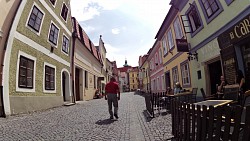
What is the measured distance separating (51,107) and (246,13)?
1169cm

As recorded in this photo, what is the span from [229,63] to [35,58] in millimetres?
10032

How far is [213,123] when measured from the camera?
10.1 ft

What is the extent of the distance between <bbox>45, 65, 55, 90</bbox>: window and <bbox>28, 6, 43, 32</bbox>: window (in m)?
2.64

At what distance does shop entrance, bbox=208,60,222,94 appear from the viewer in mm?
11039

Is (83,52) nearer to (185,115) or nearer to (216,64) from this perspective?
(216,64)

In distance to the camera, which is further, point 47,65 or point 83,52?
point 83,52

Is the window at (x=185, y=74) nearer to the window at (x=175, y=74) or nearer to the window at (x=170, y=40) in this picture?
the window at (x=175, y=74)

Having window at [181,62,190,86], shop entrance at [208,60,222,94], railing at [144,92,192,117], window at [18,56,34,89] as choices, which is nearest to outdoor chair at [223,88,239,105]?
railing at [144,92,192,117]

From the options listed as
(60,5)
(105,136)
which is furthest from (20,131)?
(60,5)

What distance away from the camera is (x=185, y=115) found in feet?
13.4

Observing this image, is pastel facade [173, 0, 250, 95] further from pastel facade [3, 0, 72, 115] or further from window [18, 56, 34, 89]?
window [18, 56, 34, 89]

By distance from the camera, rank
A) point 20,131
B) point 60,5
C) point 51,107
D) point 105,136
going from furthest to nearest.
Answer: point 60,5, point 51,107, point 20,131, point 105,136

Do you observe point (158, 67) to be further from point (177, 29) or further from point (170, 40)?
point (177, 29)

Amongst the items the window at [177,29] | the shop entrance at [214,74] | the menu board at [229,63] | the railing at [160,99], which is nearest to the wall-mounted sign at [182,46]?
the window at [177,29]
